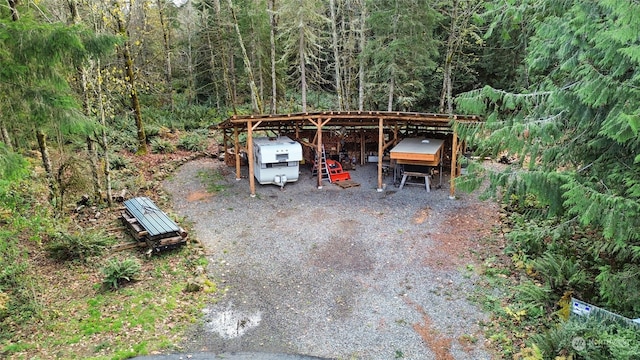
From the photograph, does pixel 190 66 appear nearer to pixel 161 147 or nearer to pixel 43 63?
pixel 161 147

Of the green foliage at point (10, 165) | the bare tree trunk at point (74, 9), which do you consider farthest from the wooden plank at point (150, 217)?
the bare tree trunk at point (74, 9)

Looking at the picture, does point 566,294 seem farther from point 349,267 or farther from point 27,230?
point 27,230

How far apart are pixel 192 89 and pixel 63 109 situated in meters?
21.5

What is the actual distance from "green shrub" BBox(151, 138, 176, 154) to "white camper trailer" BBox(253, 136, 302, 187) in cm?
569

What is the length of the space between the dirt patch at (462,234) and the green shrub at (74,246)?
352 inches

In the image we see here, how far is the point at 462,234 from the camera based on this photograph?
1218 cm

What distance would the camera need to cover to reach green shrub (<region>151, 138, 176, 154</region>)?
19.4 meters

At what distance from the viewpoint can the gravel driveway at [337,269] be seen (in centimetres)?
776

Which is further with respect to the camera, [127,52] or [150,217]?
[127,52]

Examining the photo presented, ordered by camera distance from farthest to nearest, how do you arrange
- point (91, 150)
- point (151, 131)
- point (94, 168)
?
point (151, 131) → point (94, 168) → point (91, 150)

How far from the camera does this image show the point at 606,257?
8922 millimetres

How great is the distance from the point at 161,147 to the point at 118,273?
452 inches

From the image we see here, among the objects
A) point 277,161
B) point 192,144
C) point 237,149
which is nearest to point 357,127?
point 277,161

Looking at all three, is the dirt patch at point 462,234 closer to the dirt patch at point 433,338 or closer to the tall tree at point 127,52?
the dirt patch at point 433,338
